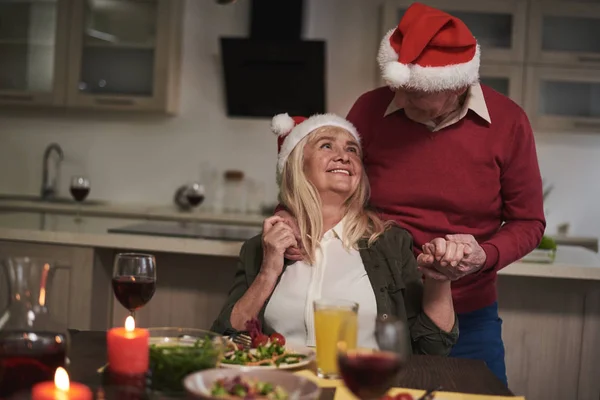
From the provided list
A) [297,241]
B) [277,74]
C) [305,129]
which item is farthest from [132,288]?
[277,74]

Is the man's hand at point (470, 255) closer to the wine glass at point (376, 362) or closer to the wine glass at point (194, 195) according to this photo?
the wine glass at point (376, 362)

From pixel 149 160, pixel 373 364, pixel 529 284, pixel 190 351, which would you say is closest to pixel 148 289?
pixel 190 351

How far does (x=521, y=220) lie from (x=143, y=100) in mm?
2906

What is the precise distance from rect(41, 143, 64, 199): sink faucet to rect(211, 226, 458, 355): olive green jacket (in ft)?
A: 10.1

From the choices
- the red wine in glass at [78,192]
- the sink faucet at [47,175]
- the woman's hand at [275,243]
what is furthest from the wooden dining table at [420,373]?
the sink faucet at [47,175]

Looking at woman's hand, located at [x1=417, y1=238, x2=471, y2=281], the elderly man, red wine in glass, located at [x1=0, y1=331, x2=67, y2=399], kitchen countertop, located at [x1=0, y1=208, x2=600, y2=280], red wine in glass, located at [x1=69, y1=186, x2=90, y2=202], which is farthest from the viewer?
red wine in glass, located at [x1=69, y1=186, x2=90, y2=202]

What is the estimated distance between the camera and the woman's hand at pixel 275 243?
1969 millimetres

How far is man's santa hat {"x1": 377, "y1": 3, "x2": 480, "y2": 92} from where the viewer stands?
1956 millimetres

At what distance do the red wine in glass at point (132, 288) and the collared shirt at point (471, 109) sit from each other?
3.15 ft

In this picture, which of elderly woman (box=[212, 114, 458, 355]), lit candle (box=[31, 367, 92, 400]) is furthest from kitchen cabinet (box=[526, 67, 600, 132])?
lit candle (box=[31, 367, 92, 400])

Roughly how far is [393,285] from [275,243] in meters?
0.31

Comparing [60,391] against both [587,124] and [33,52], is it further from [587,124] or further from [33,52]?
[33,52]

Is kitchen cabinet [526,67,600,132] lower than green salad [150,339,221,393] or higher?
higher

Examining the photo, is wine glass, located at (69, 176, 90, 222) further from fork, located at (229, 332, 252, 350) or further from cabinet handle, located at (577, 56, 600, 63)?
cabinet handle, located at (577, 56, 600, 63)
